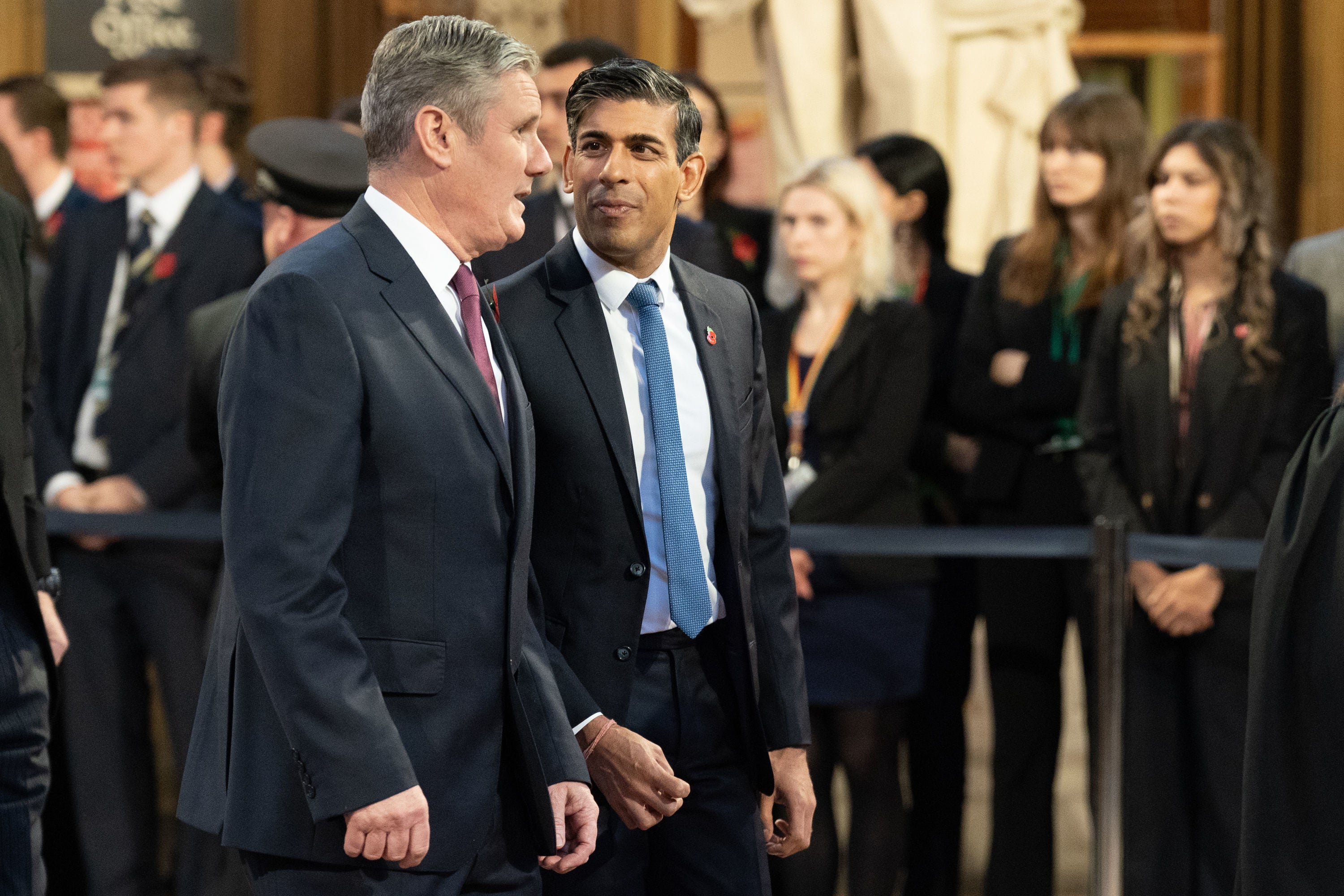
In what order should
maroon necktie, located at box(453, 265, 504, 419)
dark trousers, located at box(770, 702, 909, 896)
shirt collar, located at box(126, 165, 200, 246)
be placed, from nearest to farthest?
maroon necktie, located at box(453, 265, 504, 419), dark trousers, located at box(770, 702, 909, 896), shirt collar, located at box(126, 165, 200, 246)

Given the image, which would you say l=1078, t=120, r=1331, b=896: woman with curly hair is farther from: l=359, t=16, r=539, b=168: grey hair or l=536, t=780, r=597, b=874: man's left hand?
l=359, t=16, r=539, b=168: grey hair

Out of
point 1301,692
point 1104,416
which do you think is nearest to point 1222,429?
point 1104,416

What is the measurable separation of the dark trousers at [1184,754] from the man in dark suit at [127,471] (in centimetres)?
214

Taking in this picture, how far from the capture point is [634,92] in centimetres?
235

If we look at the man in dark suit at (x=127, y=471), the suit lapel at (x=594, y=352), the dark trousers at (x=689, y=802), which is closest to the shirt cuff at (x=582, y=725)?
the dark trousers at (x=689, y=802)

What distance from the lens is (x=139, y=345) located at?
423 cm

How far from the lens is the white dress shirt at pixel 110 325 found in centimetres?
422

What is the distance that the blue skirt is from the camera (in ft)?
12.8

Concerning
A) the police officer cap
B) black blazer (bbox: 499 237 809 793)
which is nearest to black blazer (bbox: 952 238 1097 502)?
the police officer cap

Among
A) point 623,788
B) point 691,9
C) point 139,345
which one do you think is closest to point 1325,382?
point 623,788

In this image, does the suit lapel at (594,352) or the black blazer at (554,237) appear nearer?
the suit lapel at (594,352)

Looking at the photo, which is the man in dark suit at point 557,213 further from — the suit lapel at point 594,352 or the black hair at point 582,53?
the suit lapel at point 594,352

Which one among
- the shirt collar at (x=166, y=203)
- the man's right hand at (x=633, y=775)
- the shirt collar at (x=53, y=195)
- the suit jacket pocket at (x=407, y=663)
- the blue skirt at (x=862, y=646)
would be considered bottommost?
the blue skirt at (x=862, y=646)

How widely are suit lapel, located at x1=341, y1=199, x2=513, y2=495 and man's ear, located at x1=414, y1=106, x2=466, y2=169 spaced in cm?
11
